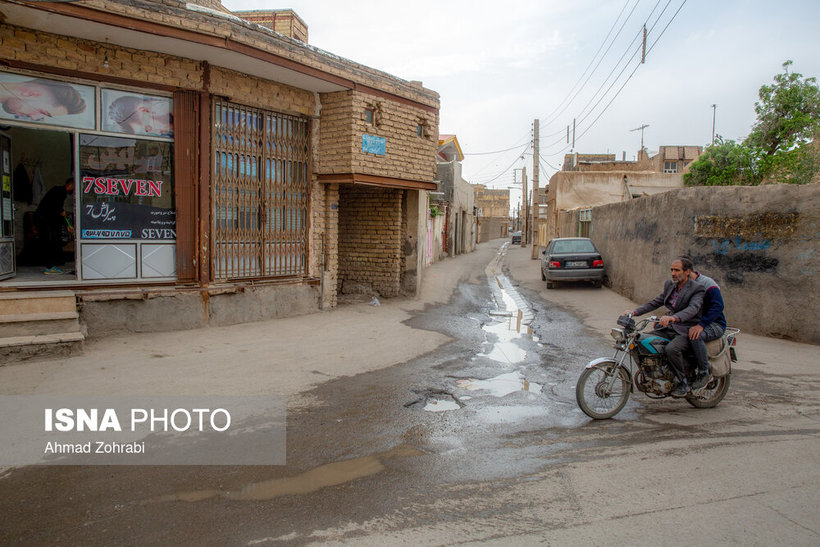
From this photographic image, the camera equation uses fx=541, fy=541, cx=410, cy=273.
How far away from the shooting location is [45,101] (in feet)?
24.7

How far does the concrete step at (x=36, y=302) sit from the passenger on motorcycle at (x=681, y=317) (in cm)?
705

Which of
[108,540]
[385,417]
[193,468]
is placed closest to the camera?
[108,540]

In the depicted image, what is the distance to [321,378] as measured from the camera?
21.8 feet

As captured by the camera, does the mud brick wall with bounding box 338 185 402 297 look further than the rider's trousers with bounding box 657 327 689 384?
Yes

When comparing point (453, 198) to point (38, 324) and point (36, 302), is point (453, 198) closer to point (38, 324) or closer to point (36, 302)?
point (36, 302)

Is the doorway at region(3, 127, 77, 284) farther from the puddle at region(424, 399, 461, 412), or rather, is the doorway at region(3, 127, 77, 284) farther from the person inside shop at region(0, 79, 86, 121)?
the puddle at region(424, 399, 461, 412)

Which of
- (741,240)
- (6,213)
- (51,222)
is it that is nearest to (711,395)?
(741,240)

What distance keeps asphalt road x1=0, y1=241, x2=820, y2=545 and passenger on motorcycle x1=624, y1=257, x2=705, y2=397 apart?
1.49 ft

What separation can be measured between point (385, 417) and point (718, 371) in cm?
344

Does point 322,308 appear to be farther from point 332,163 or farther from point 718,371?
point 718,371

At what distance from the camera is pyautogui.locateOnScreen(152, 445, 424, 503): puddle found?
3627 millimetres

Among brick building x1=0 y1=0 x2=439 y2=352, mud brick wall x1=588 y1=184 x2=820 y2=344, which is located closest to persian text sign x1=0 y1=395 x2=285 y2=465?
brick building x1=0 y1=0 x2=439 y2=352

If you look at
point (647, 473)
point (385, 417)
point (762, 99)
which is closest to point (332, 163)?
point (385, 417)

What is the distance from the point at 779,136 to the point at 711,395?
1772 cm
